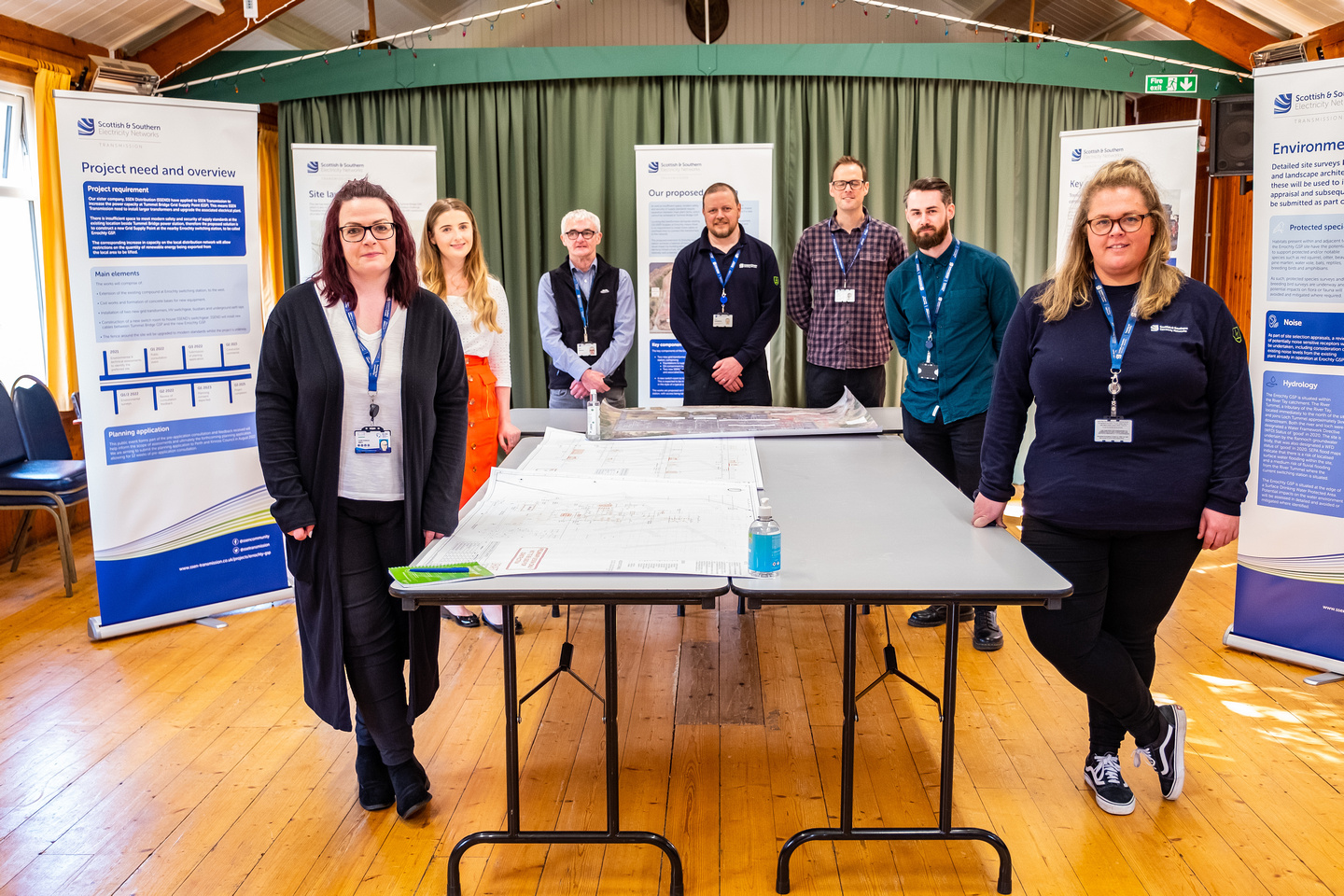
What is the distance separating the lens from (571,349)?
4391 mm

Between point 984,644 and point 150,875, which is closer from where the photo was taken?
point 150,875

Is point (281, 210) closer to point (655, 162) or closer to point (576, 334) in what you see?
point (655, 162)

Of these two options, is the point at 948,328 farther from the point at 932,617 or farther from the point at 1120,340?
the point at 1120,340

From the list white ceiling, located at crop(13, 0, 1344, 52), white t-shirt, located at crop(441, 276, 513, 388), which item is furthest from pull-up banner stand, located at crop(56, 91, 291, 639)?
white ceiling, located at crop(13, 0, 1344, 52)

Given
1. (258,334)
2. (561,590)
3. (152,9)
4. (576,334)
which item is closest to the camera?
(561,590)

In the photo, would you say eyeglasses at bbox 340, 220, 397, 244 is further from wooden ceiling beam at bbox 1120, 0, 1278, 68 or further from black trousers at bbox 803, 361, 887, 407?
wooden ceiling beam at bbox 1120, 0, 1278, 68

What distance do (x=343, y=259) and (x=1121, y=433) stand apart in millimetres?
1692

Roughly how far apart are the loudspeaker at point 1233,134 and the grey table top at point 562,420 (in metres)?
1.65

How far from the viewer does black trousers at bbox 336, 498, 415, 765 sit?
2150 mm

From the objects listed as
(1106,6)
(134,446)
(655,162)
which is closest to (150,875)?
(134,446)

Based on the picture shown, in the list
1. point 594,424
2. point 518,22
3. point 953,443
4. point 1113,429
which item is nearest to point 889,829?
point 1113,429

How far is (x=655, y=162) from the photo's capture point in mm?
5559

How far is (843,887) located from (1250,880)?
2.84 feet

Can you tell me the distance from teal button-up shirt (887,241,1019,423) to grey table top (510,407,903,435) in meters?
0.15
